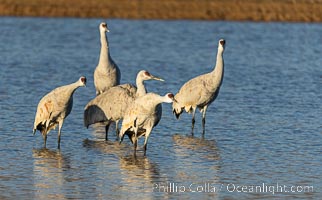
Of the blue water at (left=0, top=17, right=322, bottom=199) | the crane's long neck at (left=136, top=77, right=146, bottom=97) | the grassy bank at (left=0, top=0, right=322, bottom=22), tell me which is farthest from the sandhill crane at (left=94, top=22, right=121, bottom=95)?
the grassy bank at (left=0, top=0, right=322, bottom=22)

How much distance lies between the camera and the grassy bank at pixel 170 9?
140ft

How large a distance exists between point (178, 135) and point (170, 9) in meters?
28.0

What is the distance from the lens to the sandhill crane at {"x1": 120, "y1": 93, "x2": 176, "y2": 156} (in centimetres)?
Answer: 1352

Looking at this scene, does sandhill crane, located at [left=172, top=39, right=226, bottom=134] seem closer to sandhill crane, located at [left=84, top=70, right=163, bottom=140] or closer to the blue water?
the blue water

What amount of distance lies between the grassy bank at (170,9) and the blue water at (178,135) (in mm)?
9654

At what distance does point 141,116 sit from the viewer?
1368cm

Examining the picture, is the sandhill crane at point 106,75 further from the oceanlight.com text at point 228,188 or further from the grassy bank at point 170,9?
the grassy bank at point 170,9

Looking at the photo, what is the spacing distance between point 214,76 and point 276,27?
2494 centimetres

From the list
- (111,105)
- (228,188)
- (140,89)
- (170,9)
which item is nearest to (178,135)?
(111,105)

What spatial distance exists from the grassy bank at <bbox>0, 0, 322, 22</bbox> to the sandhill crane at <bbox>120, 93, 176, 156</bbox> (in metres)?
28.6

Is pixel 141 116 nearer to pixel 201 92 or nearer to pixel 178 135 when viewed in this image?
pixel 178 135

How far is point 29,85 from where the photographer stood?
21.7m

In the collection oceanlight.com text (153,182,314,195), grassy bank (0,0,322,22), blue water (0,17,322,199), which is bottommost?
oceanlight.com text (153,182,314,195)

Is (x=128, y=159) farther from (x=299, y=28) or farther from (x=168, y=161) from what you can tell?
(x=299, y=28)
